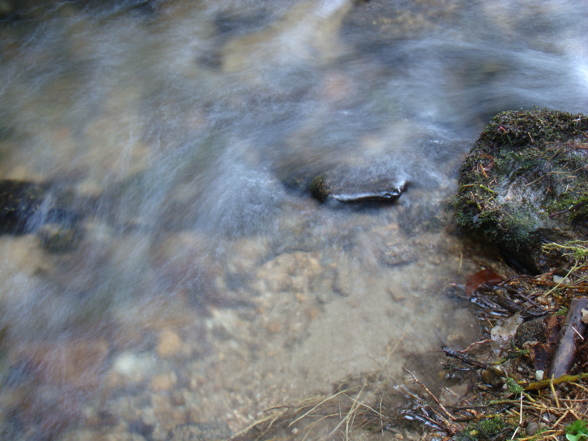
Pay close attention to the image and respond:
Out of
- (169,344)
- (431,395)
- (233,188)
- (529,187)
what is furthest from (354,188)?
(169,344)

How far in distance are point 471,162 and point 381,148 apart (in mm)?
917

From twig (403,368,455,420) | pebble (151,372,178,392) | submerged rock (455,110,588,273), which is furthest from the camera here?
submerged rock (455,110,588,273)

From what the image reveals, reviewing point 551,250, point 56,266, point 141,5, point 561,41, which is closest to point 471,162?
point 551,250

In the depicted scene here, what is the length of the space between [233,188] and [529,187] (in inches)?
105

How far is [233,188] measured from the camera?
4605 millimetres

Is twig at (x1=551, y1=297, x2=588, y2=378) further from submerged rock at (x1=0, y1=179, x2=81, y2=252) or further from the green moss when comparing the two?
submerged rock at (x1=0, y1=179, x2=81, y2=252)

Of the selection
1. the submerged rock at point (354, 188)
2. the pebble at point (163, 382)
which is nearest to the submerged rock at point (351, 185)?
the submerged rock at point (354, 188)

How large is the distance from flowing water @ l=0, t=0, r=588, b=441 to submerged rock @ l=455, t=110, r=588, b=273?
14.2 inches

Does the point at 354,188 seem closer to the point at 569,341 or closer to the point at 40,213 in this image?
the point at 569,341

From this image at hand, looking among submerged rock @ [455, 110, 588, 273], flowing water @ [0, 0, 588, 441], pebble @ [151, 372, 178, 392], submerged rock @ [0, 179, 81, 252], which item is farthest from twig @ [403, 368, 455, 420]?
submerged rock @ [0, 179, 81, 252]

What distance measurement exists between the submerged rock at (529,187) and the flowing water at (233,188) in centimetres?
36

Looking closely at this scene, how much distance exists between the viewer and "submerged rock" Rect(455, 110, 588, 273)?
358cm

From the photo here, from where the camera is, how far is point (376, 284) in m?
3.71

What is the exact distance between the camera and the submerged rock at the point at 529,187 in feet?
11.8
